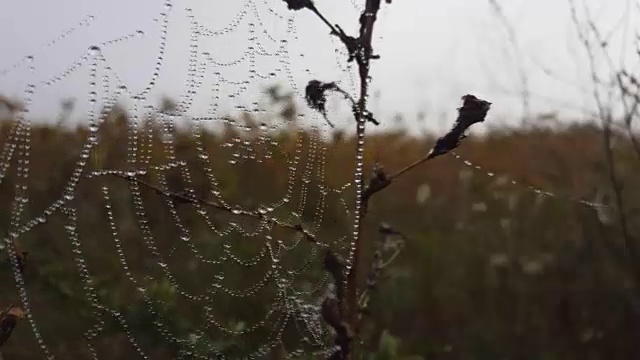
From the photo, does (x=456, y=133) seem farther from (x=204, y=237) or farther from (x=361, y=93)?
(x=204, y=237)

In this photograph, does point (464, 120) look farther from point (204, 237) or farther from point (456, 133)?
point (204, 237)

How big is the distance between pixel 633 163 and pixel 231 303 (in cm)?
146

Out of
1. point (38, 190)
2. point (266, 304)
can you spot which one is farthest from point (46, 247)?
point (266, 304)

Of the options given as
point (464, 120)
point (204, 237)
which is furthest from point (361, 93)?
point (204, 237)

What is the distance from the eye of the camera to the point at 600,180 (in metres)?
2.41

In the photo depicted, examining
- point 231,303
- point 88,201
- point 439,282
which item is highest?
point 88,201

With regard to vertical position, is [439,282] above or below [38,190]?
below

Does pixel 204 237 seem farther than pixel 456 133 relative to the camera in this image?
Yes

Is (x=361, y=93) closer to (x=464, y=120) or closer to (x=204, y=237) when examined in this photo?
(x=464, y=120)

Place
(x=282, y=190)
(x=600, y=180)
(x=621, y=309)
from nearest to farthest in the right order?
(x=282, y=190)
(x=621, y=309)
(x=600, y=180)

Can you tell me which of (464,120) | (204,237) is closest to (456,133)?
(464,120)

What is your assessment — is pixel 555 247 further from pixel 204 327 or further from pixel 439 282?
pixel 204 327

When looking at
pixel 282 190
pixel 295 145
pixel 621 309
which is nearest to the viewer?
pixel 295 145

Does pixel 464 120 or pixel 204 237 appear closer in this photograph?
pixel 464 120
